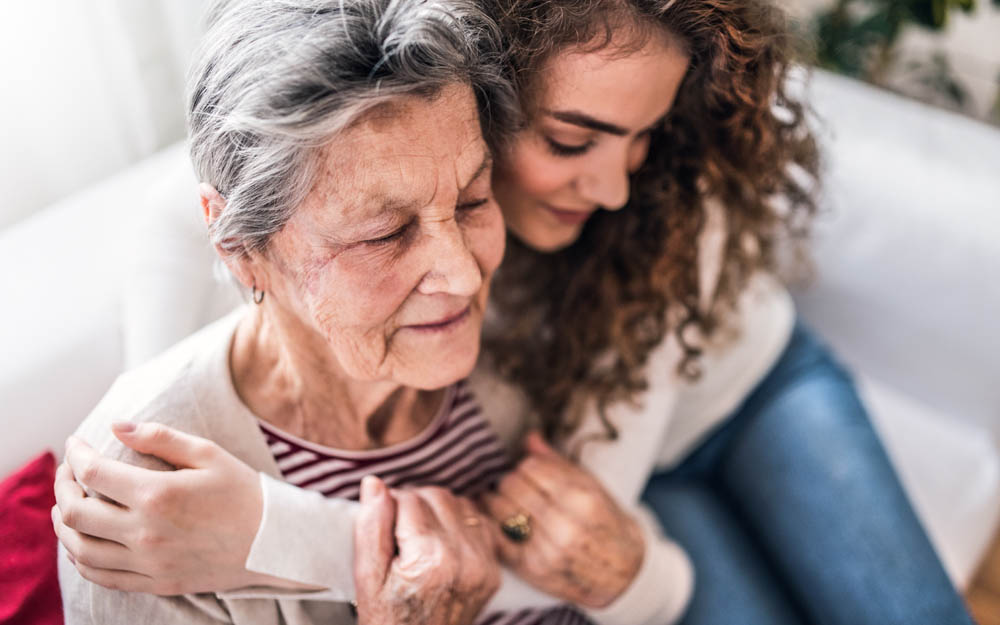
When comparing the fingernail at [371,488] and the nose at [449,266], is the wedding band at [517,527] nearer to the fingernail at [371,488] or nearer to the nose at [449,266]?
the fingernail at [371,488]

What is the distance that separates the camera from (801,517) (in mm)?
1422

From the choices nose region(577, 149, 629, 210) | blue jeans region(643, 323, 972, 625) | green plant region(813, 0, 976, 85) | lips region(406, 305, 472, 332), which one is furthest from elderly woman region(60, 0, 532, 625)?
green plant region(813, 0, 976, 85)

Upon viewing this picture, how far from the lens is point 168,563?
2.97 ft

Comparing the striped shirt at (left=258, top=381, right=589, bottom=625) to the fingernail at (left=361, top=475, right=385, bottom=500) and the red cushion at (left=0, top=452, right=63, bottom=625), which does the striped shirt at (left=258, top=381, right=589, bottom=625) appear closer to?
the fingernail at (left=361, top=475, right=385, bottom=500)

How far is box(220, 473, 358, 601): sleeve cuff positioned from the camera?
97 cm

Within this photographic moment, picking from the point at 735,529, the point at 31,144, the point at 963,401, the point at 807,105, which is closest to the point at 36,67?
the point at 31,144

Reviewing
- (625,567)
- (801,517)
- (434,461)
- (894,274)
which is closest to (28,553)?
(434,461)

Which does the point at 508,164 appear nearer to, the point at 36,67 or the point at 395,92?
the point at 395,92

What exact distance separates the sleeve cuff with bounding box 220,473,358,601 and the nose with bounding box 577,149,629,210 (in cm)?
53

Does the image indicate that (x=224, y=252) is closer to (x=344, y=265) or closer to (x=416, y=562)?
(x=344, y=265)

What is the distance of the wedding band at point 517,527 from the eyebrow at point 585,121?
55 centimetres

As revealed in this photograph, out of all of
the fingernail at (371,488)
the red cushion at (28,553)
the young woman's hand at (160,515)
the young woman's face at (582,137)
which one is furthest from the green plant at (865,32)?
the red cushion at (28,553)

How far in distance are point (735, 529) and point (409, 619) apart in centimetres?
75

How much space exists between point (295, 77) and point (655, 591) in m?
0.91
